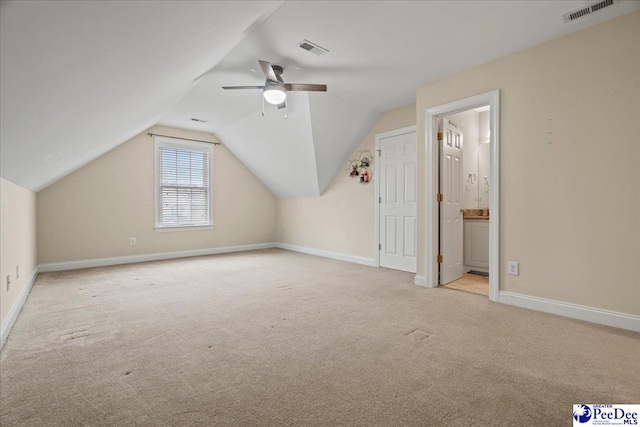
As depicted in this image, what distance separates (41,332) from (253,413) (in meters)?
2.10

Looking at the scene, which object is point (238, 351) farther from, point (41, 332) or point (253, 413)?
point (41, 332)

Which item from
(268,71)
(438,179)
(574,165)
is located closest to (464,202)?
(438,179)

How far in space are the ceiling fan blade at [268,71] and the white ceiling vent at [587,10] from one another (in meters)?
Result: 2.56

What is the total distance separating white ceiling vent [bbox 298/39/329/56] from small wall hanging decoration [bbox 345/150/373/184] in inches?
95.0

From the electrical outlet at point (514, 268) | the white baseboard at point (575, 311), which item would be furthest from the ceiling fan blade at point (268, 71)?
the white baseboard at point (575, 311)

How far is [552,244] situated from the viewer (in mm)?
2822

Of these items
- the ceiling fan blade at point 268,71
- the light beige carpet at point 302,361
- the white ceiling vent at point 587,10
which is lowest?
the light beige carpet at point 302,361

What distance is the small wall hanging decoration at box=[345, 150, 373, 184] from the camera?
206 inches

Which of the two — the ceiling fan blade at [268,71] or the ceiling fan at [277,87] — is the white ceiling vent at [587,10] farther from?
the ceiling fan blade at [268,71]

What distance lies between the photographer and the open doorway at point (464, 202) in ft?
12.6

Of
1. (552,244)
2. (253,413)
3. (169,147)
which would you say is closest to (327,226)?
(169,147)

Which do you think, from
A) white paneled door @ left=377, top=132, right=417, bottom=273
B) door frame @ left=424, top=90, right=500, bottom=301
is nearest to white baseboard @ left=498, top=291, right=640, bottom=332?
door frame @ left=424, top=90, right=500, bottom=301

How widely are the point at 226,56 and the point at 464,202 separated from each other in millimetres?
4074

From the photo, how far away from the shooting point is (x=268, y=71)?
3023mm
